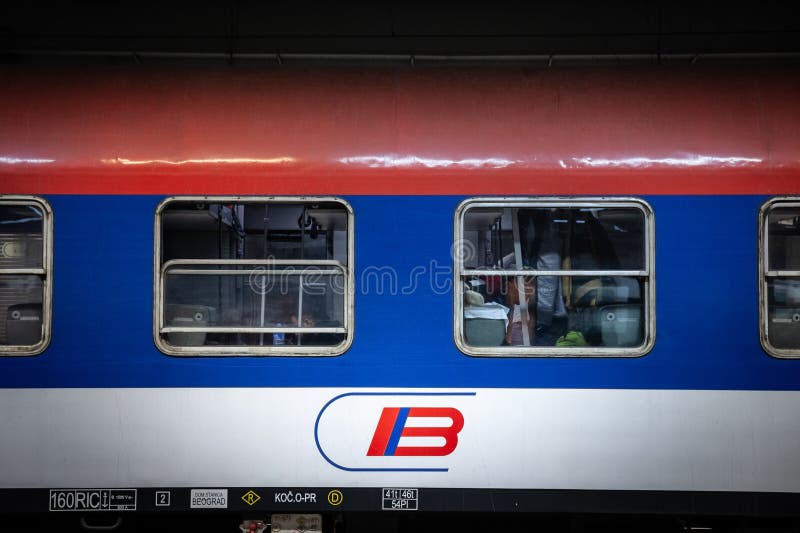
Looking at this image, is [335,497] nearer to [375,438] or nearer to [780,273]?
[375,438]

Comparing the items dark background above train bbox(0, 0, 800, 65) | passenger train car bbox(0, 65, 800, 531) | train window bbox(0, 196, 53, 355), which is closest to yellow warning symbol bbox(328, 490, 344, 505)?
passenger train car bbox(0, 65, 800, 531)

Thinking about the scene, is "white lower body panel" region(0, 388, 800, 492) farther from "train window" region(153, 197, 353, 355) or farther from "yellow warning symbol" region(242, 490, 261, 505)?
"train window" region(153, 197, 353, 355)

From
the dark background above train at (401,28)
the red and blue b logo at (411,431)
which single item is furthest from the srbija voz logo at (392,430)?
the dark background above train at (401,28)

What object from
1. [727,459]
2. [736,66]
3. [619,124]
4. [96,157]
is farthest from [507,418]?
[96,157]

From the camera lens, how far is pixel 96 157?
3.84m

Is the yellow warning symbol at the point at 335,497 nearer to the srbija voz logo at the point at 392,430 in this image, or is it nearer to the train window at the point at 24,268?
the srbija voz logo at the point at 392,430

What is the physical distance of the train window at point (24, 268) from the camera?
377 cm

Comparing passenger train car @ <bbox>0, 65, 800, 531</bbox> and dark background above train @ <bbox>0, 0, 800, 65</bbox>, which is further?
dark background above train @ <bbox>0, 0, 800, 65</bbox>

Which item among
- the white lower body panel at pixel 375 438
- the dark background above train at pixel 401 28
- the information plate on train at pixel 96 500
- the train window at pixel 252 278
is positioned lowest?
the information plate on train at pixel 96 500

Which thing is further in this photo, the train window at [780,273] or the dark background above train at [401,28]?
the dark background above train at [401,28]

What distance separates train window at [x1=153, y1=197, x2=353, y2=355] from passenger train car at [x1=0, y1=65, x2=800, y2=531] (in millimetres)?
13

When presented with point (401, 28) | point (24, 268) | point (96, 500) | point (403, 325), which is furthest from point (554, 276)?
point (401, 28)

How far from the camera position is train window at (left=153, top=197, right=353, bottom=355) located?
3777mm

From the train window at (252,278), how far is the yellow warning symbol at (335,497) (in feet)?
2.81
